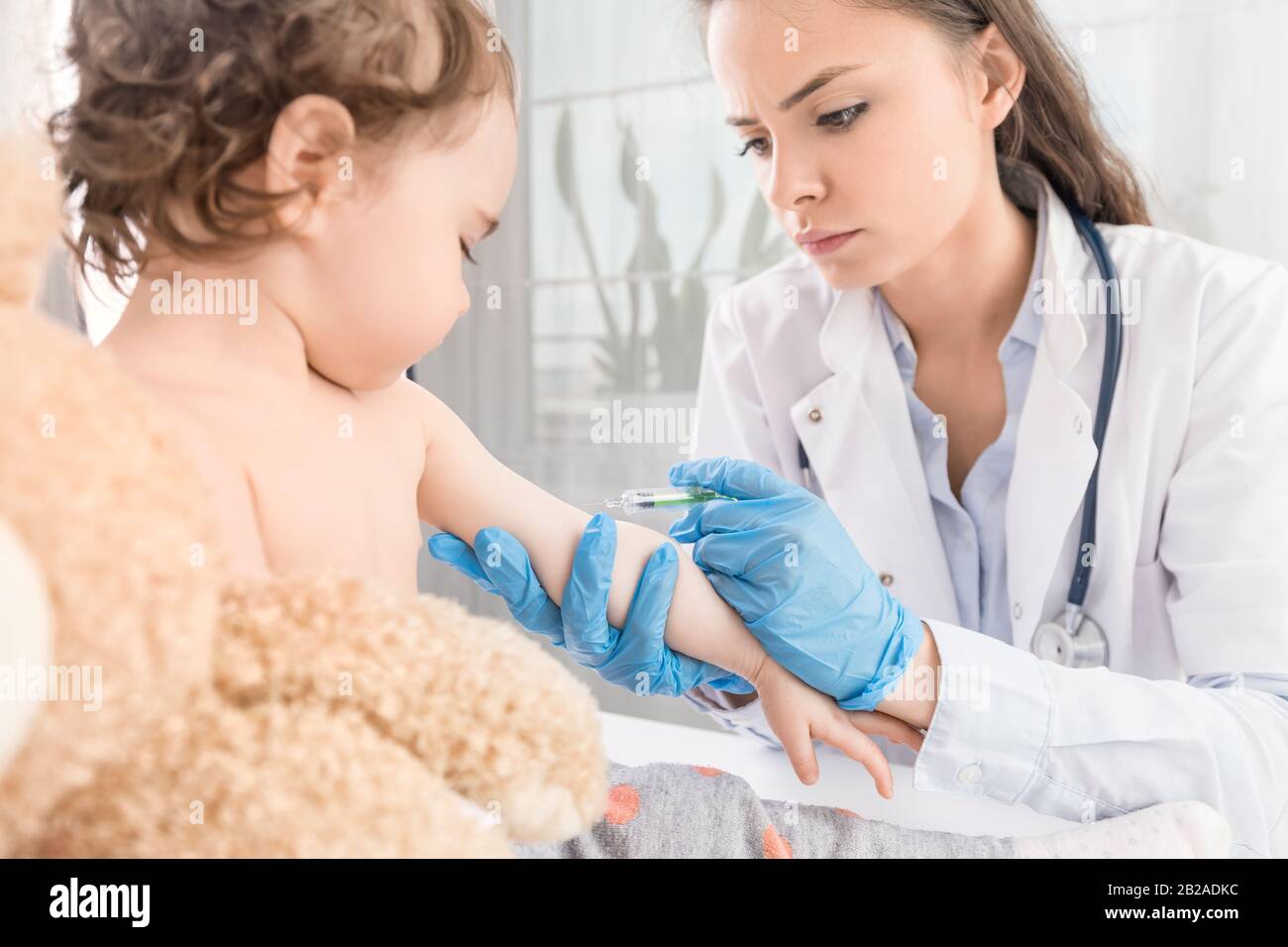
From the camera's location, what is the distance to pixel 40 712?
0.38 metres

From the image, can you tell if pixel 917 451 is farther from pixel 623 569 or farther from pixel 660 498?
pixel 623 569

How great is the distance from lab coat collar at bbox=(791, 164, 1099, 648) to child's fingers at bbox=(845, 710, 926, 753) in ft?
1.00

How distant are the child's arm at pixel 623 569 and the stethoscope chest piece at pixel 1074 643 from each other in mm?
321

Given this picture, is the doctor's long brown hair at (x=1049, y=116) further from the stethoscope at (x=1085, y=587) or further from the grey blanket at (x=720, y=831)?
the grey blanket at (x=720, y=831)

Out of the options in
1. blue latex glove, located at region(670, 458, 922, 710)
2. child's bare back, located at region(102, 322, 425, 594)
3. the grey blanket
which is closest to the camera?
child's bare back, located at region(102, 322, 425, 594)

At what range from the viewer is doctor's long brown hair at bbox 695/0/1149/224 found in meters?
1.20

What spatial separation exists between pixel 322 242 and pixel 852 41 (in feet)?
2.37

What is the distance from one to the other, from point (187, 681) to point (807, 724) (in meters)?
0.67

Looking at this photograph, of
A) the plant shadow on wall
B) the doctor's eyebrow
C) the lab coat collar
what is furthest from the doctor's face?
the plant shadow on wall

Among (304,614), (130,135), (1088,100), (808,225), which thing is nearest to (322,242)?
(130,135)

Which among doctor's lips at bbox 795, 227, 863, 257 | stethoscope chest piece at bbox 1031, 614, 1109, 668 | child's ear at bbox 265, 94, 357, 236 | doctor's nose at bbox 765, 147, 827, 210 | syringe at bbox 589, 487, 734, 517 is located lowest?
stethoscope chest piece at bbox 1031, 614, 1109, 668

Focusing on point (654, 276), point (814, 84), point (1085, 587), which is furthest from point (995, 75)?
point (654, 276)

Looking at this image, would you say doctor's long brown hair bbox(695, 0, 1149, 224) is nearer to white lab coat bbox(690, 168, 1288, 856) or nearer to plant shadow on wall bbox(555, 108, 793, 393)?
white lab coat bbox(690, 168, 1288, 856)
